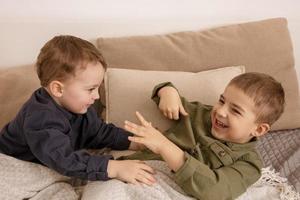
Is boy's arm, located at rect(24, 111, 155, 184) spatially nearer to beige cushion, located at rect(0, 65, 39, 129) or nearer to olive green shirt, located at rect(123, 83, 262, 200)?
olive green shirt, located at rect(123, 83, 262, 200)

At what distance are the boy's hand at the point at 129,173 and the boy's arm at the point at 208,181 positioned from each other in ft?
0.29

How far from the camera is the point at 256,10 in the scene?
189 cm

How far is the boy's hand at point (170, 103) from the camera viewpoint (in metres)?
1.42

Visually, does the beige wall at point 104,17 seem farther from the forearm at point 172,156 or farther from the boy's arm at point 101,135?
the forearm at point 172,156

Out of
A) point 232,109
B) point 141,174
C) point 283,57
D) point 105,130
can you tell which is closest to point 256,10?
point 283,57

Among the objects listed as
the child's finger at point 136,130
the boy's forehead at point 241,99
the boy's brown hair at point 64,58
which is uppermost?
the boy's brown hair at point 64,58

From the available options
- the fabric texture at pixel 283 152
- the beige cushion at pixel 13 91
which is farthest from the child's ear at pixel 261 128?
the beige cushion at pixel 13 91

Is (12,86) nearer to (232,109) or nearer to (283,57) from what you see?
(232,109)

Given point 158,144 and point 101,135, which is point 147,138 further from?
point 101,135

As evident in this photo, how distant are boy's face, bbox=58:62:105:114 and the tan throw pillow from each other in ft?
1.32

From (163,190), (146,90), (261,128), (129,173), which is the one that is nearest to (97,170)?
(129,173)

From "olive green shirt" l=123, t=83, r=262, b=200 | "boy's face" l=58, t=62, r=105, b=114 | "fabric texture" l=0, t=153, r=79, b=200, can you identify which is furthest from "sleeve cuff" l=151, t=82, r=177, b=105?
"fabric texture" l=0, t=153, r=79, b=200

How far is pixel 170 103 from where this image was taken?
1.42 metres

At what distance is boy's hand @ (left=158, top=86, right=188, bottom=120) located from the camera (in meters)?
1.42
